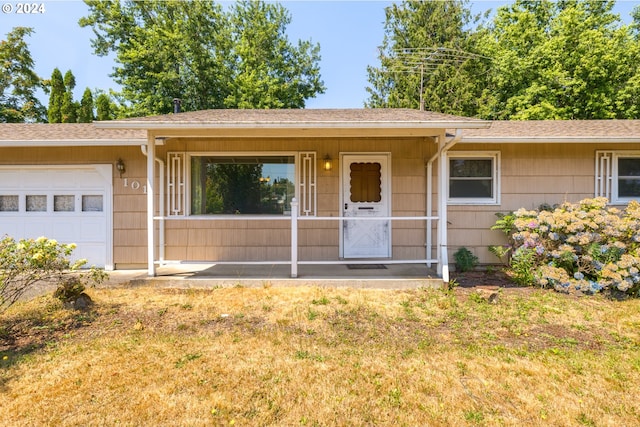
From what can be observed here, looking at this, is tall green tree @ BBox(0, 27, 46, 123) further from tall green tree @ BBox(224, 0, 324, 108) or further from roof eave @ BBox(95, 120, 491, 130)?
roof eave @ BBox(95, 120, 491, 130)

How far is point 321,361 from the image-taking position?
2934 millimetres

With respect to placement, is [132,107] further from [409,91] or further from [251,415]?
[251,415]

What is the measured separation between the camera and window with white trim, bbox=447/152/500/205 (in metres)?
6.22

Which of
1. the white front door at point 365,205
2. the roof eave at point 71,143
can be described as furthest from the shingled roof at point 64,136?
the white front door at point 365,205

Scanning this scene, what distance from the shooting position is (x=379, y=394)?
2.46m

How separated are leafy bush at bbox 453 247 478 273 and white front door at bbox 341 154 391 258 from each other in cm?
126

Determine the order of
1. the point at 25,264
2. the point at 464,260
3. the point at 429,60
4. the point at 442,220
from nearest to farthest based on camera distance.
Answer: the point at 25,264, the point at 442,220, the point at 464,260, the point at 429,60

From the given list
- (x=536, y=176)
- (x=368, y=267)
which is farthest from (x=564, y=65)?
(x=368, y=267)

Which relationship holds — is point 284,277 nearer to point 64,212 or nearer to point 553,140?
point 64,212

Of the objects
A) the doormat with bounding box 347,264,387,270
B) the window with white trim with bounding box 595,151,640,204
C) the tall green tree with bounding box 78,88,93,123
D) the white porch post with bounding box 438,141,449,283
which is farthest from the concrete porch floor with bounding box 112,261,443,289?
the tall green tree with bounding box 78,88,93,123

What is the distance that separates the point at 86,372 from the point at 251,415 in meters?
1.59

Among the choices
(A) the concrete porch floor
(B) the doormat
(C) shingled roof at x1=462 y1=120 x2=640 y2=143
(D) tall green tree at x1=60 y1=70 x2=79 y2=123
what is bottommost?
(A) the concrete porch floor

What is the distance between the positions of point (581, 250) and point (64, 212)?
9066mm

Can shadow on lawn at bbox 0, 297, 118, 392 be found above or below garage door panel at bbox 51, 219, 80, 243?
below
